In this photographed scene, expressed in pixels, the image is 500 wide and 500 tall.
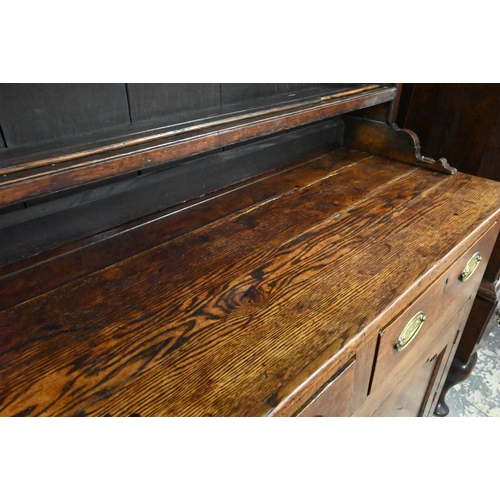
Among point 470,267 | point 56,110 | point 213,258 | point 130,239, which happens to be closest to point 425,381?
point 470,267

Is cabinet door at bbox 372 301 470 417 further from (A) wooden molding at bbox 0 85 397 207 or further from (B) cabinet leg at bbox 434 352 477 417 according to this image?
(A) wooden molding at bbox 0 85 397 207

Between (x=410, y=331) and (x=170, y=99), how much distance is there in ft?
2.09

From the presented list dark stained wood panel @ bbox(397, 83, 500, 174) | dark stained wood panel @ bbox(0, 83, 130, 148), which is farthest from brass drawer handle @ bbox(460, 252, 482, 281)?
dark stained wood panel @ bbox(0, 83, 130, 148)

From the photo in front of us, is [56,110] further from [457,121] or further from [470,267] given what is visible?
[457,121]

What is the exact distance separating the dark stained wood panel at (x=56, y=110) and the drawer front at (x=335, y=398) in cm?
57

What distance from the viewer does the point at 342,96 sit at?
1.00m

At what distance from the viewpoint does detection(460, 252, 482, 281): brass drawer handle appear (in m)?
0.96

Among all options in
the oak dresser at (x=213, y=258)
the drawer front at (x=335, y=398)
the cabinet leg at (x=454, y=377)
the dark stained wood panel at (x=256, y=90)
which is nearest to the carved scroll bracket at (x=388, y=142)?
the oak dresser at (x=213, y=258)

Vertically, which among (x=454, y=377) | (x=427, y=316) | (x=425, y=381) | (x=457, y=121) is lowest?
(x=454, y=377)

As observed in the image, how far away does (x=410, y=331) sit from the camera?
80 centimetres

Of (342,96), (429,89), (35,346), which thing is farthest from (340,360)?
(429,89)

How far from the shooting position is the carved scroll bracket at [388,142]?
3.69 ft

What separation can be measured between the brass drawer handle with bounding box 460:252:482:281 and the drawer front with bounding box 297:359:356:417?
0.46 metres

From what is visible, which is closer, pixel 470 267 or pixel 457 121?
pixel 470 267
